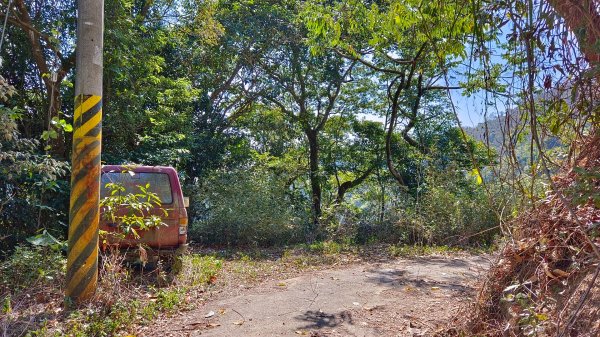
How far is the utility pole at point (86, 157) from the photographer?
599cm

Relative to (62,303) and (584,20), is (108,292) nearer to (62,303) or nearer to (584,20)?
(62,303)

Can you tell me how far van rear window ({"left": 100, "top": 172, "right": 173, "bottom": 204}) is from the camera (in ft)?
27.1

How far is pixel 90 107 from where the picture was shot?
241 inches

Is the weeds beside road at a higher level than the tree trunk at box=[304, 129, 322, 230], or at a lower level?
lower

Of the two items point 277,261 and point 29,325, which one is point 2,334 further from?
point 277,261

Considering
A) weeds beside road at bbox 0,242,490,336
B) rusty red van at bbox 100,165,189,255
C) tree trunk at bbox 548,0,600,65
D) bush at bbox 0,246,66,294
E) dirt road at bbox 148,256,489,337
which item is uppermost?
tree trunk at bbox 548,0,600,65

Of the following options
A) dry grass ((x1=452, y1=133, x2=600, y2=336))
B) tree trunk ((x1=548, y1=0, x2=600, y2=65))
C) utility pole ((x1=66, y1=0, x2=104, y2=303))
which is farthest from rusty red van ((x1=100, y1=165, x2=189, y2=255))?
tree trunk ((x1=548, y1=0, x2=600, y2=65))

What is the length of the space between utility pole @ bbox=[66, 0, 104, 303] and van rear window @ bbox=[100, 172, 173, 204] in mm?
2107

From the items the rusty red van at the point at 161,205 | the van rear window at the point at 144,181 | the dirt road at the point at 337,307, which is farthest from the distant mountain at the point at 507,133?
the van rear window at the point at 144,181

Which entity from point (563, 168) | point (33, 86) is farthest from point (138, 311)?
point (33, 86)

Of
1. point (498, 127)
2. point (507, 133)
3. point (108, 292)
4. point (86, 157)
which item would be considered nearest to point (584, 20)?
point (507, 133)

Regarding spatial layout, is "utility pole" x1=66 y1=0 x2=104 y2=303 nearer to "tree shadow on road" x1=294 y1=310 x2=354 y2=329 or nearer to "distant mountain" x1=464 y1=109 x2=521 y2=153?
"tree shadow on road" x1=294 y1=310 x2=354 y2=329

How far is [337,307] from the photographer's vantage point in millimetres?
6520

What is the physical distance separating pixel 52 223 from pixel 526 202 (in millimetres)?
8452
